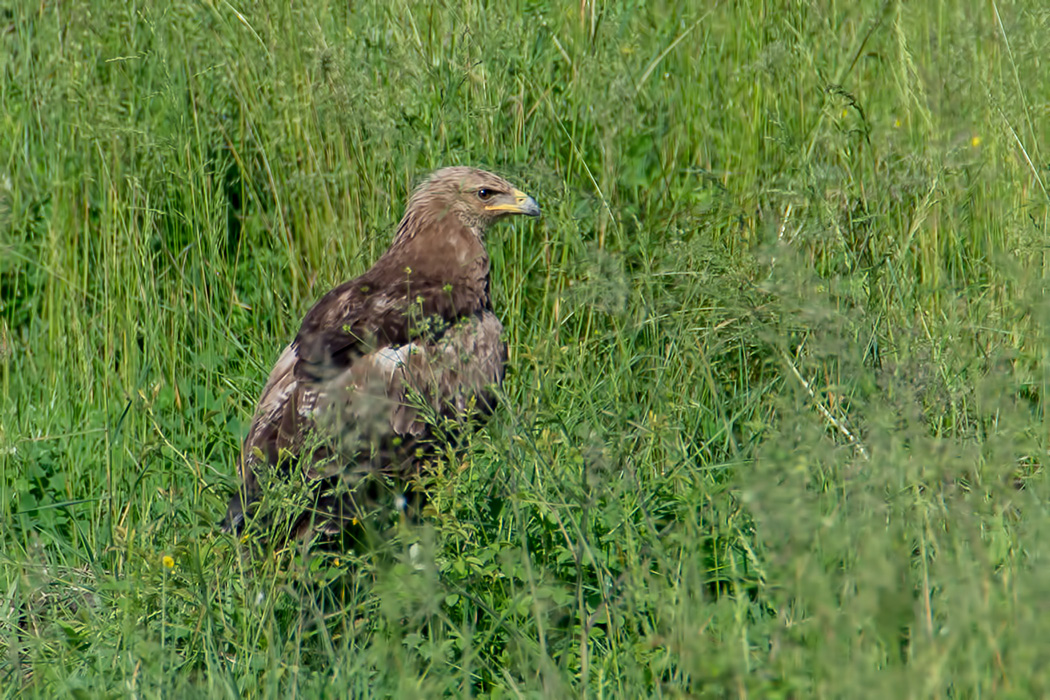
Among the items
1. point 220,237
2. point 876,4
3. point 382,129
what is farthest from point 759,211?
point 220,237

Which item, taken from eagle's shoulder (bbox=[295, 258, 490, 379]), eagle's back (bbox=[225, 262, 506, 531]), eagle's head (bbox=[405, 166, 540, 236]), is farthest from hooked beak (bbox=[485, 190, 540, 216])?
eagle's back (bbox=[225, 262, 506, 531])

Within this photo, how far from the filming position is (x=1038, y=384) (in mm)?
3217

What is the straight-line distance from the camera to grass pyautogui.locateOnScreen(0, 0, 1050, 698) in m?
2.52

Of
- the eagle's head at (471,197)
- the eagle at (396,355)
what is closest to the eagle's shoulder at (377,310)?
the eagle at (396,355)

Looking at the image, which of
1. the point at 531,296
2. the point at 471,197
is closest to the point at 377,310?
the point at 471,197

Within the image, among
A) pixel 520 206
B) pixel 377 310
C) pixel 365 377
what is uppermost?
pixel 520 206

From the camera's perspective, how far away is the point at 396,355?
3521mm

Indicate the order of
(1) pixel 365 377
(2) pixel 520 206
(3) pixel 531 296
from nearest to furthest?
(1) pixel 365 377 → (2) pixel 520 206 → (3) pixel 531 296

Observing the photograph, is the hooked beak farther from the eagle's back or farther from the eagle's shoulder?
the eagle's back

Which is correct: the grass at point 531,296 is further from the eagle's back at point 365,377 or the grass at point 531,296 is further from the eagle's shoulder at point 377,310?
the eagle's shoulder at point 377,310

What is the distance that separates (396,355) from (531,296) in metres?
0.80

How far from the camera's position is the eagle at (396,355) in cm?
316

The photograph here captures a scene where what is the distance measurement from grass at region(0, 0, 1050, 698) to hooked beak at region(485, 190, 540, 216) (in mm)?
55

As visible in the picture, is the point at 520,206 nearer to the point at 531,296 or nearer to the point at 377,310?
the point at 531,296
